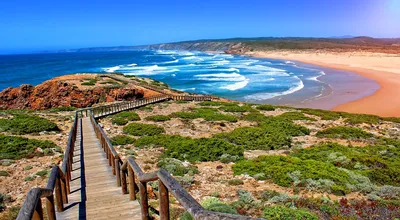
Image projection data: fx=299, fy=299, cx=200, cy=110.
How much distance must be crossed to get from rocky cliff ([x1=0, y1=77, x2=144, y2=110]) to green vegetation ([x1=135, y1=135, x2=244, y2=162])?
706 inches

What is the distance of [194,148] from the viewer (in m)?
14.1

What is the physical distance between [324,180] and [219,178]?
3.49 meters

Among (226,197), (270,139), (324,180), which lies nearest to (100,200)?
(226,197)

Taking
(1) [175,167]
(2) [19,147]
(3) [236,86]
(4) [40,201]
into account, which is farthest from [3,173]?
(3) [236,86]

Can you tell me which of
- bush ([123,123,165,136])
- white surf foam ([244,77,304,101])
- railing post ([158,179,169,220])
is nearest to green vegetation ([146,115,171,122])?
bush ([123,123,165,136])

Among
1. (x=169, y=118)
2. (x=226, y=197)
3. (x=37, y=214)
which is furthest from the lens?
(x=169, y=118)

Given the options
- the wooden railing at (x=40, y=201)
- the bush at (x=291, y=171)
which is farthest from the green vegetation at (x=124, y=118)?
the wooden railing at (x=40, y=201)

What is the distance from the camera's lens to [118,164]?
7.40 m

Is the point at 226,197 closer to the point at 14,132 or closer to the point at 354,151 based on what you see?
the point at 354,151

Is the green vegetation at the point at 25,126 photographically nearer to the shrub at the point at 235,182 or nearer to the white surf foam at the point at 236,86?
the shrub at the point at 235,182

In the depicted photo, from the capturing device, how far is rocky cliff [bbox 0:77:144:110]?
3036 cm

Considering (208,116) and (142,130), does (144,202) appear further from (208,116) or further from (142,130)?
(208,116)

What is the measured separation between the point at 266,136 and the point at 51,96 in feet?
77.8

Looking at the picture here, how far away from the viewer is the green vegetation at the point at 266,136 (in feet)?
51.2
